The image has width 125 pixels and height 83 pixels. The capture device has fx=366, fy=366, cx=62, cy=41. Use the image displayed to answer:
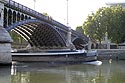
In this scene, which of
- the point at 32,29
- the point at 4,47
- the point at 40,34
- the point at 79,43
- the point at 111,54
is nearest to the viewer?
the point at 4,47

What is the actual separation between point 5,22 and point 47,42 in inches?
1204

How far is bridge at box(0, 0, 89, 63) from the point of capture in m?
48.5

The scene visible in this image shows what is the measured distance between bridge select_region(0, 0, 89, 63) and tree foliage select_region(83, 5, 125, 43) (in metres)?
3.43

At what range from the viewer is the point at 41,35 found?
76312mm

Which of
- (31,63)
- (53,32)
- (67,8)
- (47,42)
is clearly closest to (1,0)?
(31,63)

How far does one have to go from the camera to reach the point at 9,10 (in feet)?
172

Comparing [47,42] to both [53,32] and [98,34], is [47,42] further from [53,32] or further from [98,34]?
[98,34]

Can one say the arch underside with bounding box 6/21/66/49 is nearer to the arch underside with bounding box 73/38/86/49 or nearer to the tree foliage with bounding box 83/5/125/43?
the tree foliage with bounding box 83/5/125/43

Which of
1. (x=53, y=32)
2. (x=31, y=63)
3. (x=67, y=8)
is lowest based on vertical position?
(x=31, y=63)

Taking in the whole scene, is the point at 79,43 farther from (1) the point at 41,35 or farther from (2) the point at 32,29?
(2) the point at 32,29

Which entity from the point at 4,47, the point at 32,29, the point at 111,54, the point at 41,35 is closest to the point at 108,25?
the point at 111,54

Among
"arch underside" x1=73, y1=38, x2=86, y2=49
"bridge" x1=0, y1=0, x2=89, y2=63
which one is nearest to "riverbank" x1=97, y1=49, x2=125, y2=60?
"bridge" x1=0, y1=0, x2=89, y2=63

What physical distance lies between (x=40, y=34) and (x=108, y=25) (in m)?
22.6

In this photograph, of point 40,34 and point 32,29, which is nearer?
point 32,29
